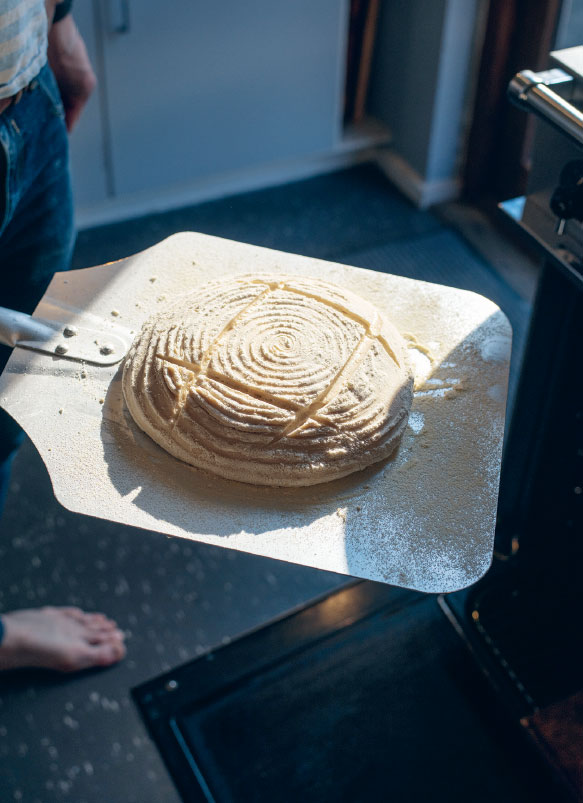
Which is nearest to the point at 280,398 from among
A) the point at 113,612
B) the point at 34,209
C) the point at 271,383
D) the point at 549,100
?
the point at 271,383

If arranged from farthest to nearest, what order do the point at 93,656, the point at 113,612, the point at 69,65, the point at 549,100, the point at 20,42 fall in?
the point at 113,612 → the point at 93,656 → the point at 69,65 → the point at 20,42 → the point at 549,100

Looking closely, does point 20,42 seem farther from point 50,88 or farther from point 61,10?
point 61,10

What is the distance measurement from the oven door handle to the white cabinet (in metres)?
1.50

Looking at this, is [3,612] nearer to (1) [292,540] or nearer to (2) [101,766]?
(2) [101,766]

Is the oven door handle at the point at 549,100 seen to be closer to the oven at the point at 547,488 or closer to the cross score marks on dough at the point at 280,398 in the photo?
the oven at the point at 547,488

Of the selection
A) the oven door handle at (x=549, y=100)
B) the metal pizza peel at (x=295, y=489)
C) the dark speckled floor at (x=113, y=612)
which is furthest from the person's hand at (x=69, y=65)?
the dark speckled floor at (x=113, y=612)

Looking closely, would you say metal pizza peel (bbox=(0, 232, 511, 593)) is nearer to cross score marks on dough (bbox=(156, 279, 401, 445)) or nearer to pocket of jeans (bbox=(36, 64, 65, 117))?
cross score marks on dough (bbox=(156, 279, 401, 445))

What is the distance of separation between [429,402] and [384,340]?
103mm

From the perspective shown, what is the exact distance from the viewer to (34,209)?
1.31 metres

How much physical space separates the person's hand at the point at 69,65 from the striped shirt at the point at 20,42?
0.22 meters

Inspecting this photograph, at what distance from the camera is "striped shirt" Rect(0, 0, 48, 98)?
105cm

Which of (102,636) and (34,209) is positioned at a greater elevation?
(34,209)

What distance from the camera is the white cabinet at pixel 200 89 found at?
2270 millimetres

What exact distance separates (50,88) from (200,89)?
1250 millimetres
